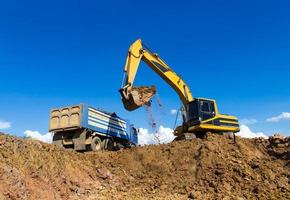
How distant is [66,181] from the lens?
15.5 m

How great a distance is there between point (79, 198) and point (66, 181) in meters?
0.94

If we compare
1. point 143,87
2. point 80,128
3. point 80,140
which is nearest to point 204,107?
point 143,87

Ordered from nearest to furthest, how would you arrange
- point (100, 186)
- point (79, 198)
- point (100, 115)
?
point (79, 198)
point (100, 186)
point (100, 115)

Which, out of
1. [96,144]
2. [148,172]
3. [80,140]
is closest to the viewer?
[148,172]

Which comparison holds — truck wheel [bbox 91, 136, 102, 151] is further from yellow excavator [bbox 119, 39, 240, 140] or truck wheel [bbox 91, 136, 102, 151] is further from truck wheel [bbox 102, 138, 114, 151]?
yellow excavator [bbox 119, 39, 240, 140]

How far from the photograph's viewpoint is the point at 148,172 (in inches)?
767

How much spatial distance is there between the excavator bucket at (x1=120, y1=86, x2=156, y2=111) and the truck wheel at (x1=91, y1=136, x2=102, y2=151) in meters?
3.09

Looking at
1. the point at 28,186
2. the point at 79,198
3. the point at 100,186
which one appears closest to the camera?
the point at 28,186

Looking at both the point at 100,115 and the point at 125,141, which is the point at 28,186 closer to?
the point at 100,115

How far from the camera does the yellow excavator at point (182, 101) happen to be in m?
21.8

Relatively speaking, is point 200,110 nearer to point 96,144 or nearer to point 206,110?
point 206,110

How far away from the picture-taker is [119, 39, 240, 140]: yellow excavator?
2175 centimetres

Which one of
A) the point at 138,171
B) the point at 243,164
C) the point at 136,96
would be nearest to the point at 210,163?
the point at 243,164

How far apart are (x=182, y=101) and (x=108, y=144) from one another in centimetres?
557
